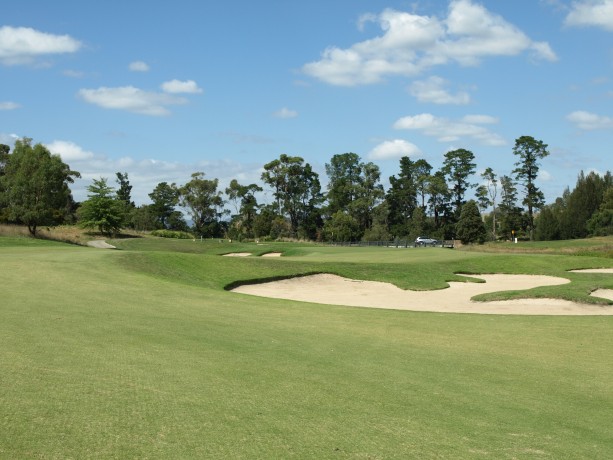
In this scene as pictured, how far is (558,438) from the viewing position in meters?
7.86

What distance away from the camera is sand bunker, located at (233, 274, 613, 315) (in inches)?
1023

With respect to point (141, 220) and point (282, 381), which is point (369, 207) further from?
point (282, 381)

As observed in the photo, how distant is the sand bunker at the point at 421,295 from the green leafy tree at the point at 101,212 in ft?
180

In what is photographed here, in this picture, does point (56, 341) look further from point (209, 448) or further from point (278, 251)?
point (278, 251)

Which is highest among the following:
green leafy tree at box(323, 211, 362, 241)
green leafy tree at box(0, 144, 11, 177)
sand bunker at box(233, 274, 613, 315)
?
green leafy tree at box(0, 144, 11, 177)

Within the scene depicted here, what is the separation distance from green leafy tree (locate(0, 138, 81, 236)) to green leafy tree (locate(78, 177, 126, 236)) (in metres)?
13.3

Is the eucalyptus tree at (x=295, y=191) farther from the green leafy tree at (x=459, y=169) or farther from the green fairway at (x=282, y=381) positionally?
the green fairway at (x=282, y=381)

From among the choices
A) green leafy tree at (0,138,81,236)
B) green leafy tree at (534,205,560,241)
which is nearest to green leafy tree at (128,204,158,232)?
green leafy tree at (0,138,81,236)

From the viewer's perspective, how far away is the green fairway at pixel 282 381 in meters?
6.41

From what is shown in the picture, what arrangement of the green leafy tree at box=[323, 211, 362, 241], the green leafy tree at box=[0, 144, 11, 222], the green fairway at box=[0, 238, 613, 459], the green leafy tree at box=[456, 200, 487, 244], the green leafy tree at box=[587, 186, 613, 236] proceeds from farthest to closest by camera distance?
1. the green leafy tree at box=[323, 211, 362, 241]
2. the green leafy tree at box=[456, 200, 487, 244]
3. the green leafy tree at box=[587, 186, 613, 236]
4. the green leafy tree at box=[0, 144, 11, 222]
5. the green fairway at box=[0, 238, 613, 459]

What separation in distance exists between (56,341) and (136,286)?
41.3ft

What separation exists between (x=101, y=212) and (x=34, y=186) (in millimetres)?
17921

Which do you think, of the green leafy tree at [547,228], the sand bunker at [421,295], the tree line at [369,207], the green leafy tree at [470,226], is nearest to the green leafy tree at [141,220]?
the tree line at [369,207]

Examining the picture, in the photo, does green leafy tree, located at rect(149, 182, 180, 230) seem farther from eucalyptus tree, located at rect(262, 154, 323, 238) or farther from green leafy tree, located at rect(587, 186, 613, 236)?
green leafy tree, located at rect(587, 186, 613, 236)
